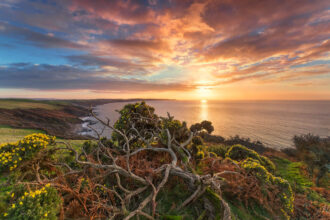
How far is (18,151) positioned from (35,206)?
3.52 metres

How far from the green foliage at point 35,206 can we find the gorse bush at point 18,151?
280 cm

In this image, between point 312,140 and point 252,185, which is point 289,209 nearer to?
point 252,185

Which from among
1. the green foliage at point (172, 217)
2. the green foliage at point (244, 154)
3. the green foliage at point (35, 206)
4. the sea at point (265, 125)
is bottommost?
the sea at point (265, 125)

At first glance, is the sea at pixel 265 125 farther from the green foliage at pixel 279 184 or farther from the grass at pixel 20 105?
the grass at pixel 20 105

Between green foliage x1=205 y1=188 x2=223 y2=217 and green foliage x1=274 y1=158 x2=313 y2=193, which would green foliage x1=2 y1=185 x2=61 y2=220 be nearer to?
green foliage x1=205 y1=188 x2=223 y2=217

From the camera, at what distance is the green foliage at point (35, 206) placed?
7.88ft

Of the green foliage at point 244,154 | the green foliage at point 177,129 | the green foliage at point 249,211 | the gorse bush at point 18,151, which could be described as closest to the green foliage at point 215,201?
the green foliage at point 249,211

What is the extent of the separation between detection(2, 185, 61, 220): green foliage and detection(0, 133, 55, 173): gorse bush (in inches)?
110

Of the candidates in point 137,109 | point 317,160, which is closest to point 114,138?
point 137,109

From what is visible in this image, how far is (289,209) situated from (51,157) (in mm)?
8894

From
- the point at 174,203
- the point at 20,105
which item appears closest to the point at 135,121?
the point at 174,203

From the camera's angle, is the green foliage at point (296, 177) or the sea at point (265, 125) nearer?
the green foliage at point (296, 177)

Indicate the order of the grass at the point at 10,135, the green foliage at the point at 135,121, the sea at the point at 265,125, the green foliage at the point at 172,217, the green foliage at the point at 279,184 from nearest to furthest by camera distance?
1. the green foliage at the point at 172,217
2. the green foliage at the point at 279,184
3. the green foliage at the point at 135,121
4. the grass at the point at 10,135
5. the sea at the point at 265,125

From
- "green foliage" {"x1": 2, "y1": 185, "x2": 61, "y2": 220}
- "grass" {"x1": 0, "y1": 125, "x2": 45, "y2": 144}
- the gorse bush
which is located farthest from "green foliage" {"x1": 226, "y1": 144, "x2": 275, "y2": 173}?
"grass" {"x1": 0, "y1": 125, "x2": 45, "y2": 144}
